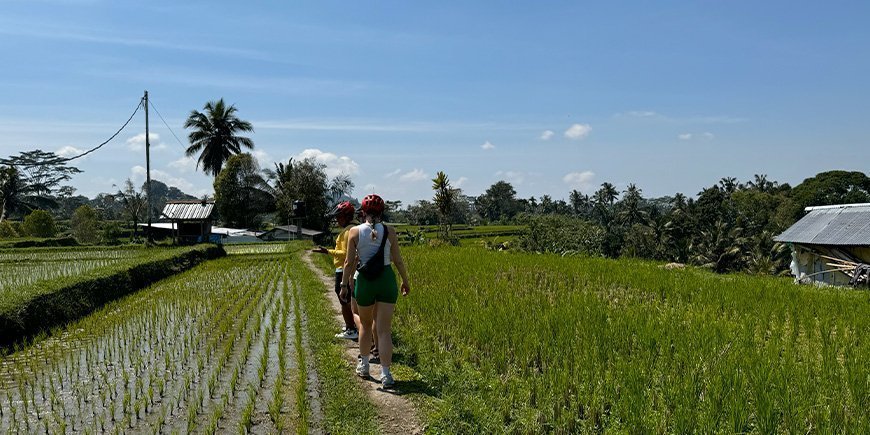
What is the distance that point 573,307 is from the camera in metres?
6.79

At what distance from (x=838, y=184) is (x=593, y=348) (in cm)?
5030

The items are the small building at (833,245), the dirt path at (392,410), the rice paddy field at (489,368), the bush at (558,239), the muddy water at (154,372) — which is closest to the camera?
the rice paddy field at (489,368)

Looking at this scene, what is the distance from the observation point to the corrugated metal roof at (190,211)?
2819 centimetres

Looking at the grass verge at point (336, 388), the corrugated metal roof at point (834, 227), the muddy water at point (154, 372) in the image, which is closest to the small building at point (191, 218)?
the muddy water at point (154, 372)

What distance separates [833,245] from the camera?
13289 millimetres

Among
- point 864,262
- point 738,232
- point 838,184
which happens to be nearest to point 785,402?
point 864,262

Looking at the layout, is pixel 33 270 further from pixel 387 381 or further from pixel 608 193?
pixel 608 193

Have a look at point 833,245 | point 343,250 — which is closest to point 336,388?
point 343,250

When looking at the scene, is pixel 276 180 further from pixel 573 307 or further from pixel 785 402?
pixel 785 402

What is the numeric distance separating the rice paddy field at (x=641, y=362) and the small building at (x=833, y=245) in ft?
16.1

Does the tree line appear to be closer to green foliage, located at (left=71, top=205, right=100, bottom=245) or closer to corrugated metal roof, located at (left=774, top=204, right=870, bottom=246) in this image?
corrugated metal roof, located at (left=774, top=204, right=870, bottom=246)

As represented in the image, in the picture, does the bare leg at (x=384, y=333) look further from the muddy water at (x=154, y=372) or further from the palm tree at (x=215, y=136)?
the palm tree at (x=215, y=136)

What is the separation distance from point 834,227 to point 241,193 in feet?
116

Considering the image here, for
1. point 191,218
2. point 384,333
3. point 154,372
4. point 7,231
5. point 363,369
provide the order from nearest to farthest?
1. point 384,333
2. point 363,369
3. point 154,372
4. point 191,218
5. point 7,231
